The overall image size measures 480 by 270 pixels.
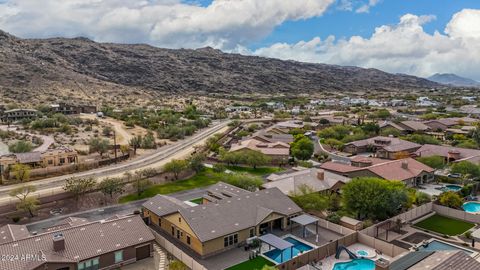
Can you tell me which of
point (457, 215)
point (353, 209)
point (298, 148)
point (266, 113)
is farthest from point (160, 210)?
point (266, 113)

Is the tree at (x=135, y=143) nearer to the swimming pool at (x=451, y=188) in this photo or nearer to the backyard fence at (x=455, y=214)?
the backyard fence at (x=455, y=214)

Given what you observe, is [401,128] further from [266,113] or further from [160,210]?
[160,210]

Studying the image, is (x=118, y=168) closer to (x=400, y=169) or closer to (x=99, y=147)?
(x=99, y=147)

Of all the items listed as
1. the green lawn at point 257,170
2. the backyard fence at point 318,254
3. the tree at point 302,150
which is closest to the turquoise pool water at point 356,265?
the backyard fence at point 318,254

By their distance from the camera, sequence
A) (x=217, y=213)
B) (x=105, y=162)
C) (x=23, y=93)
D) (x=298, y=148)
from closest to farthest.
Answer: (x=217, y=213), (x=105, y=162), (x=298, y=148), (x=23, y=93)

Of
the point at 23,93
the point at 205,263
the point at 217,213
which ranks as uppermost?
the point at 23,93
